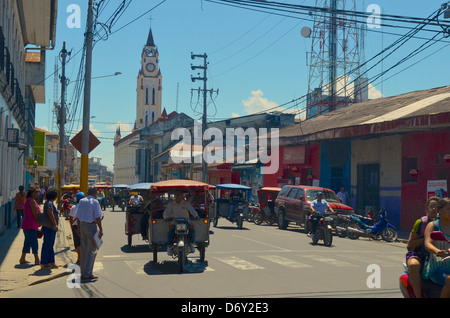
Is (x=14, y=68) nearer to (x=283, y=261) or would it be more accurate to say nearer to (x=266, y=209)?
(x=266, y=209)

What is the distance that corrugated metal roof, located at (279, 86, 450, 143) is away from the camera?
2331cm

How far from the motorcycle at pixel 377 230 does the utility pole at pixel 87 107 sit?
10648 millimetres

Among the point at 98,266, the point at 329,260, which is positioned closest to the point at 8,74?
the point at 98,266

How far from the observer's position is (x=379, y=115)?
1108 inches

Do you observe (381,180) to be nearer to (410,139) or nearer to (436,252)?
(410,139)

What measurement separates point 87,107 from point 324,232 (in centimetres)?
873

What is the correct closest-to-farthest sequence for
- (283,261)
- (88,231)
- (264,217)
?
(88,231), (283,261), (264,217)

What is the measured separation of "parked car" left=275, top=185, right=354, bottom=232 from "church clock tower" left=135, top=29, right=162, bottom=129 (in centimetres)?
12420

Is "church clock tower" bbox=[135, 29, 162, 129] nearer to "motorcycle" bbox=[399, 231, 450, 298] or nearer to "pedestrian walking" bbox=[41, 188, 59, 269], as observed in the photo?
"pedestrian walking" bbox=[41, 188, 59, 269]

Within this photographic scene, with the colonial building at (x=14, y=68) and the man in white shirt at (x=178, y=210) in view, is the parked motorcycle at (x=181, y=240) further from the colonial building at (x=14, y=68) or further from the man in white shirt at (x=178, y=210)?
the colonial building at (x=14, y=68)

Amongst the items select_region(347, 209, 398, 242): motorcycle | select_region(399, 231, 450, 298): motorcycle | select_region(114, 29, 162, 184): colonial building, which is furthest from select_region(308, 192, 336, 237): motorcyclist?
select_region(114, 29, 162, 184): colonial building

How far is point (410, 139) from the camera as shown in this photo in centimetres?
2550
